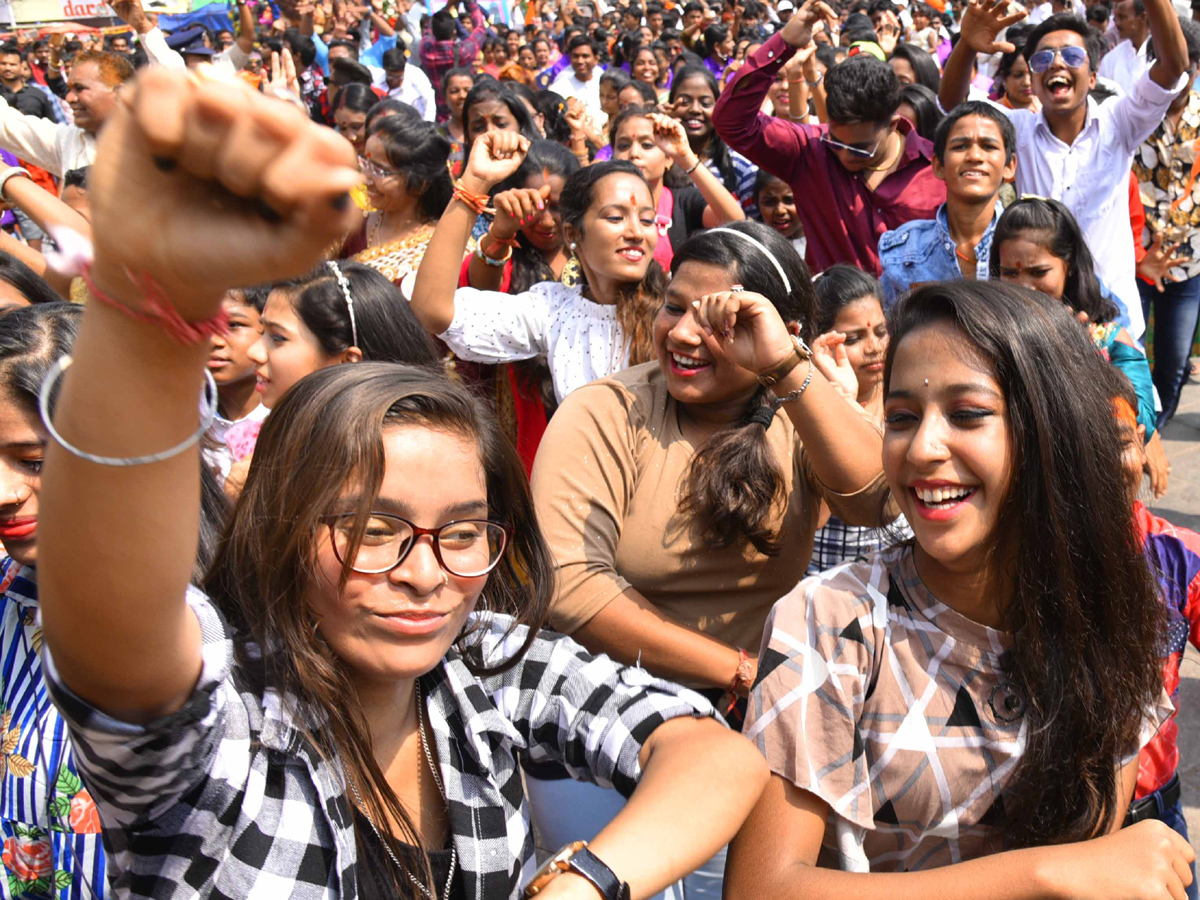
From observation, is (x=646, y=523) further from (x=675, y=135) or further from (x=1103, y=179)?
(x=1103, y=179)

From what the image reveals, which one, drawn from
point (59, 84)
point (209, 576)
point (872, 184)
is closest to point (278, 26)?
point (59, 84)

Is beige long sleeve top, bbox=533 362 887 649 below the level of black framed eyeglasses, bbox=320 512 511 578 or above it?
below

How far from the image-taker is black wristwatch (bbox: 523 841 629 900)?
1.14m

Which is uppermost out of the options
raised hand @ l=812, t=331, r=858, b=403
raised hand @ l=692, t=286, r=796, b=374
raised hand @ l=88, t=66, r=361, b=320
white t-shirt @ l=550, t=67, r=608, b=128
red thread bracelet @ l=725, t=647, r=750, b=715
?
white t-shirt @ l=550, t=67, r=608, b=128

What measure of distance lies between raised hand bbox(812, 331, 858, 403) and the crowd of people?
0.01m

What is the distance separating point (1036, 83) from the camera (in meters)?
4.29

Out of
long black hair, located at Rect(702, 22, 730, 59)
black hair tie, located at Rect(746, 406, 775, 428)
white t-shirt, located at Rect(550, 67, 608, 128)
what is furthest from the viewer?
long black hair, located at Rect(702, 22, 730, 59)

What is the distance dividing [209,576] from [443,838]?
1.52ft

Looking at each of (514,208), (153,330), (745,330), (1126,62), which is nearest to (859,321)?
(745,330)

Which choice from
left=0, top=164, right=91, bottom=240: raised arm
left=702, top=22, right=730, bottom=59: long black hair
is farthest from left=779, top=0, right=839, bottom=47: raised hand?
left=702, top=22, right=730, bottom=59: long black hair

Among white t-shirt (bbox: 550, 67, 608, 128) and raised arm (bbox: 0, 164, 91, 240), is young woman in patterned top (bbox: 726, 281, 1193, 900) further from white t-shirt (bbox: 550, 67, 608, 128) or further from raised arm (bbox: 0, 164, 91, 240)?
white t-shirt (bbox: 550, 67, 608, 128)

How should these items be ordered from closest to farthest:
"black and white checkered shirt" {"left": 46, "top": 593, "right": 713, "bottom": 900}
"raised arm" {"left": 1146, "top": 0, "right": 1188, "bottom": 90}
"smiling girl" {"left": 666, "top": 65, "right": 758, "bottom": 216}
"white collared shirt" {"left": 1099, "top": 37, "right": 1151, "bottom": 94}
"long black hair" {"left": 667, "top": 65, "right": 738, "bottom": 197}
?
"black and white checkered shirt" {"left": 46, "top": 593, "right": 713, "bottom": 900}, "raised arm" {"left": 1146, "top": 0, "right": 1188, "bottom": 90}, "smiling girl" {"left": 666, "top": 65, "right": 758, "bottom": 216}, "long black hair" {"left": 667, "top": 65, "right": 738, "bottom": 197}, "white collared shirt" {"left": 1099, "top": 37, "right": 1151, "bottom": 94}

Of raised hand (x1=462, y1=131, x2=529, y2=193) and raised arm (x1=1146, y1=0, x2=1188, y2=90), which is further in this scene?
raised arm (x1=1146, y1=0, x2=1188, y2=90)

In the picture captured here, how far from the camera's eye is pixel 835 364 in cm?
245
